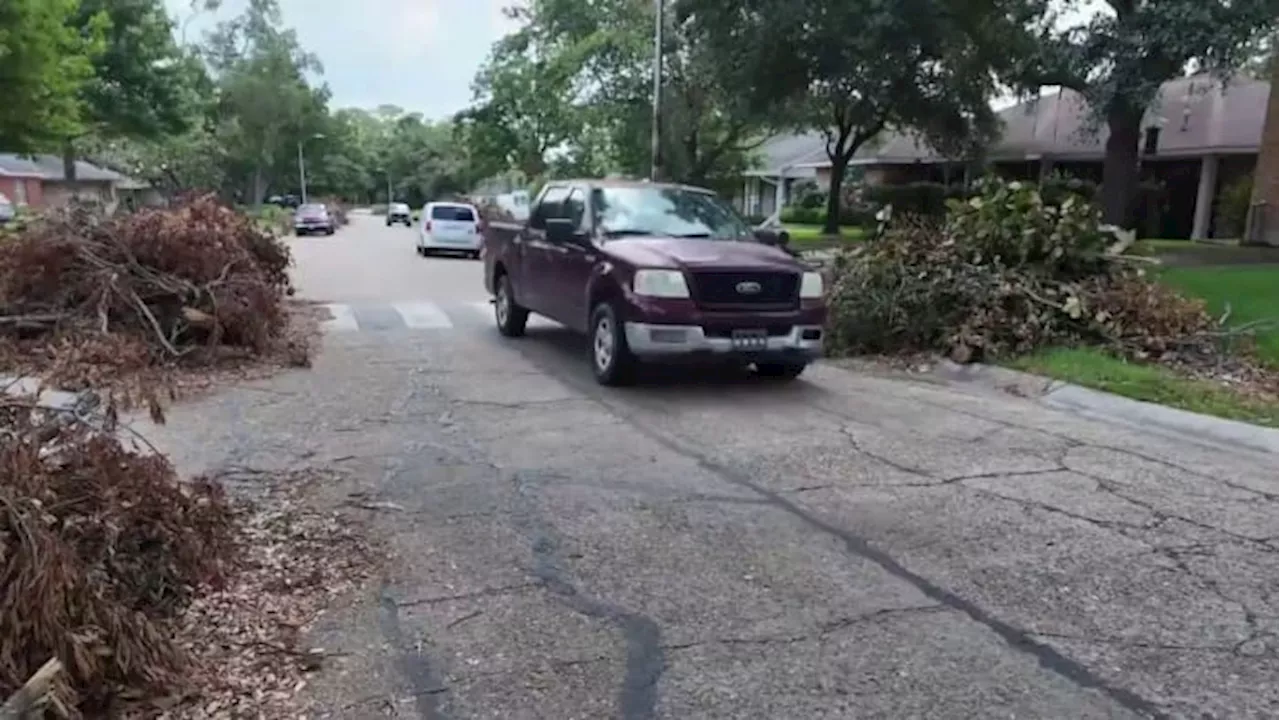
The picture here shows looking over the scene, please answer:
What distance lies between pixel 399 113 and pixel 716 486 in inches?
5099

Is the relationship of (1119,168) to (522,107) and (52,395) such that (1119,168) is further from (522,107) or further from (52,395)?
(522,107)

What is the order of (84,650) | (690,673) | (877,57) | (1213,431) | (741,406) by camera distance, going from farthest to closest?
(877,57), (741,406), (1213,431), (690,673), (84,650)

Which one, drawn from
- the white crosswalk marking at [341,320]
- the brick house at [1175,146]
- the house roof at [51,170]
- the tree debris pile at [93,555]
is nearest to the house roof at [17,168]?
the house roof at [51,170]

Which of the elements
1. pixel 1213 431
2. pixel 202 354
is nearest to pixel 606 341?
pixel 202 354

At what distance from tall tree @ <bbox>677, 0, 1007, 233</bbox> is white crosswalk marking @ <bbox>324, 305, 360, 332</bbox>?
7.95 metres

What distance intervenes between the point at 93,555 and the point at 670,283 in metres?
5.43

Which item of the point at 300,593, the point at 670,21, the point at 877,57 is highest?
the point at 670,21

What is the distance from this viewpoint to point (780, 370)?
9742mm

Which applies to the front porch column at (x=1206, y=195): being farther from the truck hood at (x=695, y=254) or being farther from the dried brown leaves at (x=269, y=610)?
the dried brown leaves at (x=269, y=610)

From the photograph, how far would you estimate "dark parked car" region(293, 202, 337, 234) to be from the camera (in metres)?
44.3

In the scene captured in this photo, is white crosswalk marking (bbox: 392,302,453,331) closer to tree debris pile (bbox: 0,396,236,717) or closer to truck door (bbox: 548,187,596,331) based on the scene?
truck door (bbox: 548,187,596,331)

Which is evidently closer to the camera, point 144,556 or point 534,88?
point 144,556

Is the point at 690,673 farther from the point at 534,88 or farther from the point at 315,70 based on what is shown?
the point at 315,70

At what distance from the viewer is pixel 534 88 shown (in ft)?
A: 150
